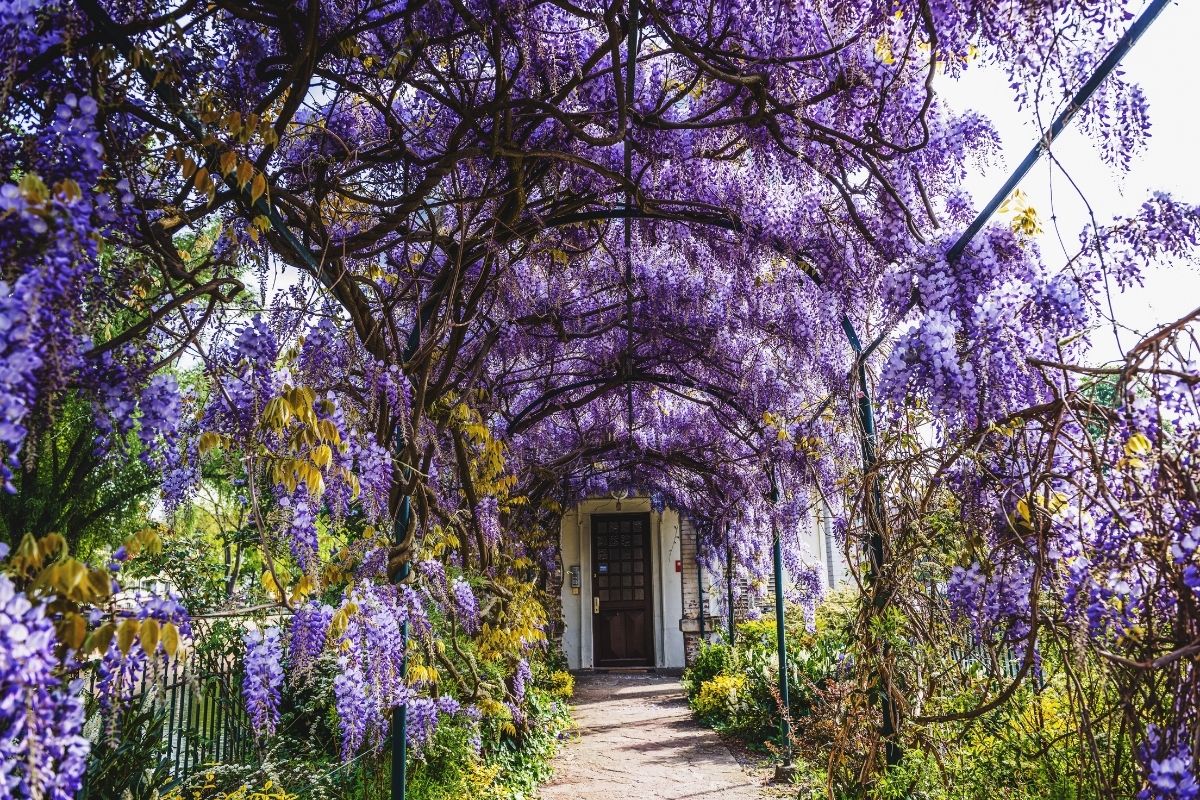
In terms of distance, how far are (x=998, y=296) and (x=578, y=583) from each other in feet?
32.3

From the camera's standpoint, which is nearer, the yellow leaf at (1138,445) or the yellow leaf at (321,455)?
the yellow leaf at (1138,445)

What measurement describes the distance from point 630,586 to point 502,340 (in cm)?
723

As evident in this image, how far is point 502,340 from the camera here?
5.30m

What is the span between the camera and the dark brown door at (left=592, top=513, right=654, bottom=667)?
11594 millimetres

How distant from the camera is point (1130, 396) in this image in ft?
5.60

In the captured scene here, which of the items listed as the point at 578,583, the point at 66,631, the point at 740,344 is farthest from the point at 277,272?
the point at 578,583

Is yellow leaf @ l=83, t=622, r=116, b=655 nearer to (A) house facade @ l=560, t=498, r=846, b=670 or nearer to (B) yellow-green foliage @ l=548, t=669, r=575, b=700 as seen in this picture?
(B) yellow-green foliage @ l=548, t=669, r=575, b=700

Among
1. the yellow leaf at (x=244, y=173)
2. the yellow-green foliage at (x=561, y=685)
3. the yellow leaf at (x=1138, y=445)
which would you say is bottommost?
the yellow-green foliage at (x=561, y=685)

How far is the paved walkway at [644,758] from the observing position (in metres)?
5.00

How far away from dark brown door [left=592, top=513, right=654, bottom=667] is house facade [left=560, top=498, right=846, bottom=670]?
13 mm

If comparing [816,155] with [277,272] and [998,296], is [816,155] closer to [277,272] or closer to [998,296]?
[998,296]

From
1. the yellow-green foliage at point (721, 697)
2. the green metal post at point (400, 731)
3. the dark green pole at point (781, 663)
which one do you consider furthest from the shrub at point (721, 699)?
the green metal post at point (400, 731)

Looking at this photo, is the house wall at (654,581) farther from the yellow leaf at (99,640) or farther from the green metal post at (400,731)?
the yellow leaf at (99,640)

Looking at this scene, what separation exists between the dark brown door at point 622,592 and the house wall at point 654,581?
0.33 feet
